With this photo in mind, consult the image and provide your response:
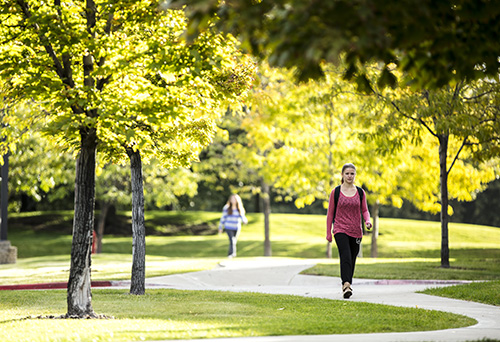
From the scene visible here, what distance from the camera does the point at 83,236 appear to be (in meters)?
8.02

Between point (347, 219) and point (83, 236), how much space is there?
4.16 meters

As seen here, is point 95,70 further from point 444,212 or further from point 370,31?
point 444,212

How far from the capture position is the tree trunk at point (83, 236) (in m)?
7.94

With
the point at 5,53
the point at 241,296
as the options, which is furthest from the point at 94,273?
the point at 5,53

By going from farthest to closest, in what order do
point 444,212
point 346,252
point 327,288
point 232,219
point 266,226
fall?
point 266,226, point 232,219, point 444,212, point 327,288, point 346,252

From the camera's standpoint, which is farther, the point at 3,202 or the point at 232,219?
the point at 232,219

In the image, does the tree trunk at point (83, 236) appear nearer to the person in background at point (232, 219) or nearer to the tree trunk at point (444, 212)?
the tree trunk at point (444, 212)

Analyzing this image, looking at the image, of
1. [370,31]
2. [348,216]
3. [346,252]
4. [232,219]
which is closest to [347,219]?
[348,216]

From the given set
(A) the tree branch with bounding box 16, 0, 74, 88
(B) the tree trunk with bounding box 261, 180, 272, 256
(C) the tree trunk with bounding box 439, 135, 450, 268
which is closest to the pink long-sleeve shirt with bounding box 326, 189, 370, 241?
(A) the tree branch with bounding box 16, 0, 74, 88

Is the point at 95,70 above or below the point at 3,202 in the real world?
above

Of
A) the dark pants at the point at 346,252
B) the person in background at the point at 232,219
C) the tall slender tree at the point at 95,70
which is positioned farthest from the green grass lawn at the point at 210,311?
the person in background at the point at 232,219

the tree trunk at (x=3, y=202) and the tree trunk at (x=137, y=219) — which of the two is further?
the tree trunk at (x=3, y=202)

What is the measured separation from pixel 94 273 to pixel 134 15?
8.67m

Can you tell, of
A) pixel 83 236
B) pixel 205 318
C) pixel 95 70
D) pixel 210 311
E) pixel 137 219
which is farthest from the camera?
pixel 137 219
